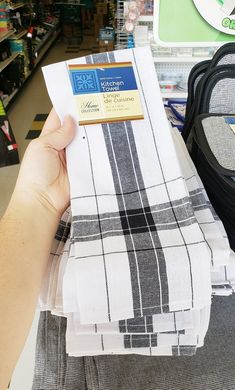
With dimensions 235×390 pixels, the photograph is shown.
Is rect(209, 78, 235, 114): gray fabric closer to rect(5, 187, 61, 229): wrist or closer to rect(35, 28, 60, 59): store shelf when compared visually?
rect(5, 187, 61, 229): wrist

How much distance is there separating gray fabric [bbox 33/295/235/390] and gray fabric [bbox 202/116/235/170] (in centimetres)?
→ 31

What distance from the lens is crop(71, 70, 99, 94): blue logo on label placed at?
539 millimetres

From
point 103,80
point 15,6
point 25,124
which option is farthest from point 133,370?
point 15,6

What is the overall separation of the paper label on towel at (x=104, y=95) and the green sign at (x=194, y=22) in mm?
696

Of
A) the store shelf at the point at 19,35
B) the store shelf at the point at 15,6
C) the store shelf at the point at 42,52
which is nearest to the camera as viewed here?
the store shelf at the point at 42,52

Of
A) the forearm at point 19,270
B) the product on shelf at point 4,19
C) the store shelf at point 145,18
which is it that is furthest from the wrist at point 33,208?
the product on shelf at point 4,19

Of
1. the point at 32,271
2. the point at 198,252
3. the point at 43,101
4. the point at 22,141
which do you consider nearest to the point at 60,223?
the point at 32,271

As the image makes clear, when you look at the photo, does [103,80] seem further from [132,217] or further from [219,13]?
[219,13]

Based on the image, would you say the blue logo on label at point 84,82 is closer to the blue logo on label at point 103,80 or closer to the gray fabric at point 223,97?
the blue logo on label at point 103,80

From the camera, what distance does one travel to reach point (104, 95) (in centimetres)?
54

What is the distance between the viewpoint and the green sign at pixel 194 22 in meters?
1.07

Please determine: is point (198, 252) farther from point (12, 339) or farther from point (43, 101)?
point (43, 101)

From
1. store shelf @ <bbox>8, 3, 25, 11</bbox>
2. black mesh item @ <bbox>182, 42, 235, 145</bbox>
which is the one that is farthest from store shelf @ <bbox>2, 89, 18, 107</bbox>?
black mesh item @ <bbox>182, 42, 235, 145</bbox>

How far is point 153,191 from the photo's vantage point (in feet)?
1.66
